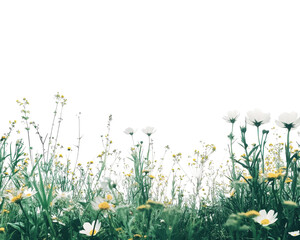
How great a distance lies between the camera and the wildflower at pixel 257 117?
4.59 feet

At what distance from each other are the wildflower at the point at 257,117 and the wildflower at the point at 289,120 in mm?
73

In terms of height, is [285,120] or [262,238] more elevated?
[285,120]

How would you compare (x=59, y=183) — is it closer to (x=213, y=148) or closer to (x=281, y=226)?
(x=213, y=148)

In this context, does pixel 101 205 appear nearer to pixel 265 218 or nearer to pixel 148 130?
A: pixel 265 218

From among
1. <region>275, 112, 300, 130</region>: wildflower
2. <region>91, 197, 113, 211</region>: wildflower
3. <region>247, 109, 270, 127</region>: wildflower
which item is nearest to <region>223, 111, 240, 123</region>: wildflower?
<region>247, 109, 270, 127</region>: wildflower

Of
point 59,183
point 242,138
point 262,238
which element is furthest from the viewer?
point 59,183

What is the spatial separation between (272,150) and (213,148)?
2.61 meters

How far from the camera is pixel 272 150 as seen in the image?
4.76 m

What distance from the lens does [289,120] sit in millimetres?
1317

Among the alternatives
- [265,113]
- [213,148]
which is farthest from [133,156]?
[213,148]

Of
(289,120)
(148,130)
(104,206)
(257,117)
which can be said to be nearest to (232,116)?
(257,117)

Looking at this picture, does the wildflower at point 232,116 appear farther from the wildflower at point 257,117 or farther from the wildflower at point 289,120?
the wildflower at point 289,120

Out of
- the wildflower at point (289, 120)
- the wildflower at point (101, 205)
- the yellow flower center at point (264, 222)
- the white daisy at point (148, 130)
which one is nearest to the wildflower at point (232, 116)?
the wildflower at point (289, 120)

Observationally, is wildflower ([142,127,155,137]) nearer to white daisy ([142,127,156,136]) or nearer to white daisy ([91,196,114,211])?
white daisy ([142,127,156,136])
